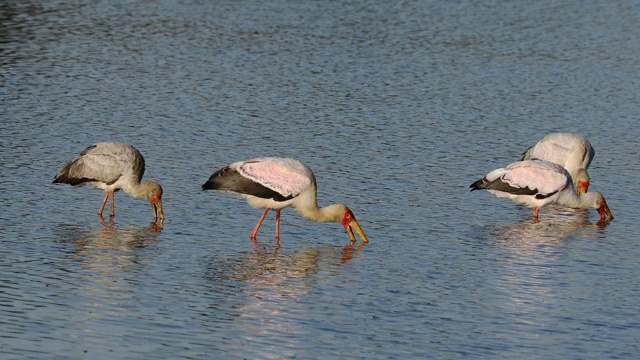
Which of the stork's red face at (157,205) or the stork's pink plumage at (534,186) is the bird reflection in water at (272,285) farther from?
the stork's pink plumage at (534,186)

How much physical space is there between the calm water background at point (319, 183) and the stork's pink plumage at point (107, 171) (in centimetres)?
42

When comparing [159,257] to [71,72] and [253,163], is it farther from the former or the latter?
[71,72]

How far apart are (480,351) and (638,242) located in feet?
18.9

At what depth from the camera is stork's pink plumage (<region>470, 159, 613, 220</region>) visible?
62.3 feet

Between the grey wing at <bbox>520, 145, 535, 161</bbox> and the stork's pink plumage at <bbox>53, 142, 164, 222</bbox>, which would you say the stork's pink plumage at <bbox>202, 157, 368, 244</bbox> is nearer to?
the stork's pink plumage at <bbox>53, 142, 164, 222</bbox>

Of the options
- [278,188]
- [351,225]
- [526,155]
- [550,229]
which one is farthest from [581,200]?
[278,188]

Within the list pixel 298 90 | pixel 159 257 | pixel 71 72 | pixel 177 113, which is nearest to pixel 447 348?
pixel 159 257

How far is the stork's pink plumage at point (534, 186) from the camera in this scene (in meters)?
19.0

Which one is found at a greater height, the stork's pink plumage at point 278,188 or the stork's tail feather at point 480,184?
the stork's pink plumage at point 278,188

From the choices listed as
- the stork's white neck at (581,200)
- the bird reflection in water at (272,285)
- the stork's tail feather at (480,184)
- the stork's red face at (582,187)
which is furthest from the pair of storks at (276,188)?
the stork's red face at (582,187)

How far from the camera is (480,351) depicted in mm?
12430

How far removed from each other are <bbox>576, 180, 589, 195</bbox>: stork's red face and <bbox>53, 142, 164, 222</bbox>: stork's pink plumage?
6.88 m

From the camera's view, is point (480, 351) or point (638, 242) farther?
point (638, 242)

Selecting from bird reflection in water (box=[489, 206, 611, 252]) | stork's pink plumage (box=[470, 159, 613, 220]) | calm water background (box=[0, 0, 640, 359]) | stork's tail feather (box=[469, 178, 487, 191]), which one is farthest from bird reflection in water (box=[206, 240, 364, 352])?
stork's pink plumage (box=[470, 159, 613, 220])
